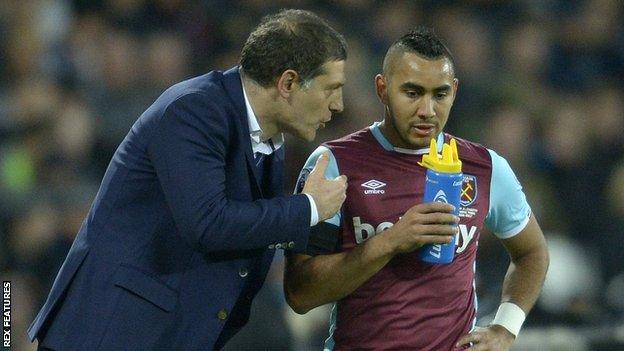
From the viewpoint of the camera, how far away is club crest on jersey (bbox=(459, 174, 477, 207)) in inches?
117

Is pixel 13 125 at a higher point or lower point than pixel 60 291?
lower

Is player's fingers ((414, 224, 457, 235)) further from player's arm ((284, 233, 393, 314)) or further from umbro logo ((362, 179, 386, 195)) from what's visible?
umbro logo ((362, 179, 386, 195))

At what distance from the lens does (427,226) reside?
8.45 feet

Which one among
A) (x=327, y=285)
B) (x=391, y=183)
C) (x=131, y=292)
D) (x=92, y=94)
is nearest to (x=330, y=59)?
(x=391, y=183)

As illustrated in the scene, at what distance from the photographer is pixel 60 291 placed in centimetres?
268

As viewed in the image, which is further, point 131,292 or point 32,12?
point 32,12

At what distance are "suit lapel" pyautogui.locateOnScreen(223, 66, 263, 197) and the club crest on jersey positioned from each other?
643 millimetres

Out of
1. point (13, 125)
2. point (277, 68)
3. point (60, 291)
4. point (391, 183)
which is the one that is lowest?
point (13, 125)

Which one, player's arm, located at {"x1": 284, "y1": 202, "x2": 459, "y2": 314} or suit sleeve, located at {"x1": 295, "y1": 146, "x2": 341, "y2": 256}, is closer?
player's arm, located at {"x1": 284, "y1": 202, "x2": 459, "y2": 314}

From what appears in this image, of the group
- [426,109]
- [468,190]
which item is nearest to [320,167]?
[426,109]

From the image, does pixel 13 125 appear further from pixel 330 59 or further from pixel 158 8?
pixel 330 59

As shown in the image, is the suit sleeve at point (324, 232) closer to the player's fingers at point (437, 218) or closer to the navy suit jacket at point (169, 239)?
the navy suit jacket at point (169, 239)

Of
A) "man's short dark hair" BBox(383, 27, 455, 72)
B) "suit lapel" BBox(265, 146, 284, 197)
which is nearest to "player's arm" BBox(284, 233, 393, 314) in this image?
"suit lapel" BBox(265, 146, 284, 197)

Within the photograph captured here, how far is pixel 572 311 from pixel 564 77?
1.96 meters
